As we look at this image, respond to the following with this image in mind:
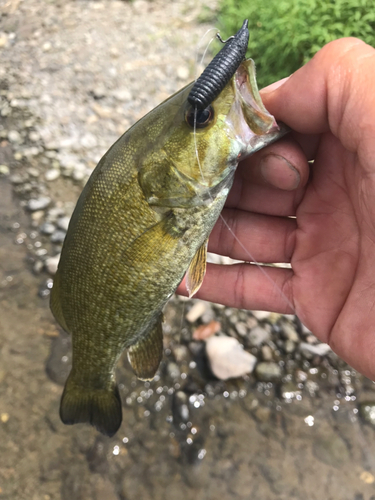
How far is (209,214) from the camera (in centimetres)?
171

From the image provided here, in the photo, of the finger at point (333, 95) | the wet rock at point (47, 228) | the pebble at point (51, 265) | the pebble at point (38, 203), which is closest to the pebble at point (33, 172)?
the pebble at point (38, 203)

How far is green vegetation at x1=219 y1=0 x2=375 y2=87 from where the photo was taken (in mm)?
4121

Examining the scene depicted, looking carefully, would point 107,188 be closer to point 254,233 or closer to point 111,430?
point 254,233

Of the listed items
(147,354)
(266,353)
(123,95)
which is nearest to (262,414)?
(266,353)

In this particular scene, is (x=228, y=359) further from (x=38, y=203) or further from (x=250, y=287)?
(x=38, y=203)

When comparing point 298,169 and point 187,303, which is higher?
point 298,169

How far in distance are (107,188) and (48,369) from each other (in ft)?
6.48

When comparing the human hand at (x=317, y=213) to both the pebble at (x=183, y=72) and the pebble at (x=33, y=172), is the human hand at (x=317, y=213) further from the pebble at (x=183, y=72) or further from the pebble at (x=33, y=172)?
the pebble at (x=183, y=72)

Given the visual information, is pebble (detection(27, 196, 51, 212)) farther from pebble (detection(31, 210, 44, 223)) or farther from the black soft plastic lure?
the black soft plastic lure

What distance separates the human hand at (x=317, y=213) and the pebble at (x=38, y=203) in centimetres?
225

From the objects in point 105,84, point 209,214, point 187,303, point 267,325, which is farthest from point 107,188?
point 105,84

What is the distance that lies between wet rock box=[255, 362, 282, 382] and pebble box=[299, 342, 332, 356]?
10.8 inches

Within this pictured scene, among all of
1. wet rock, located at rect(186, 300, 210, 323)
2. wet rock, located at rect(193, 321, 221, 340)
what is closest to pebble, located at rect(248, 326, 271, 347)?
wet rock, located at rect(193, 321, 221, 340)

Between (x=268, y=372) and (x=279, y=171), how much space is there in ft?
6.13
